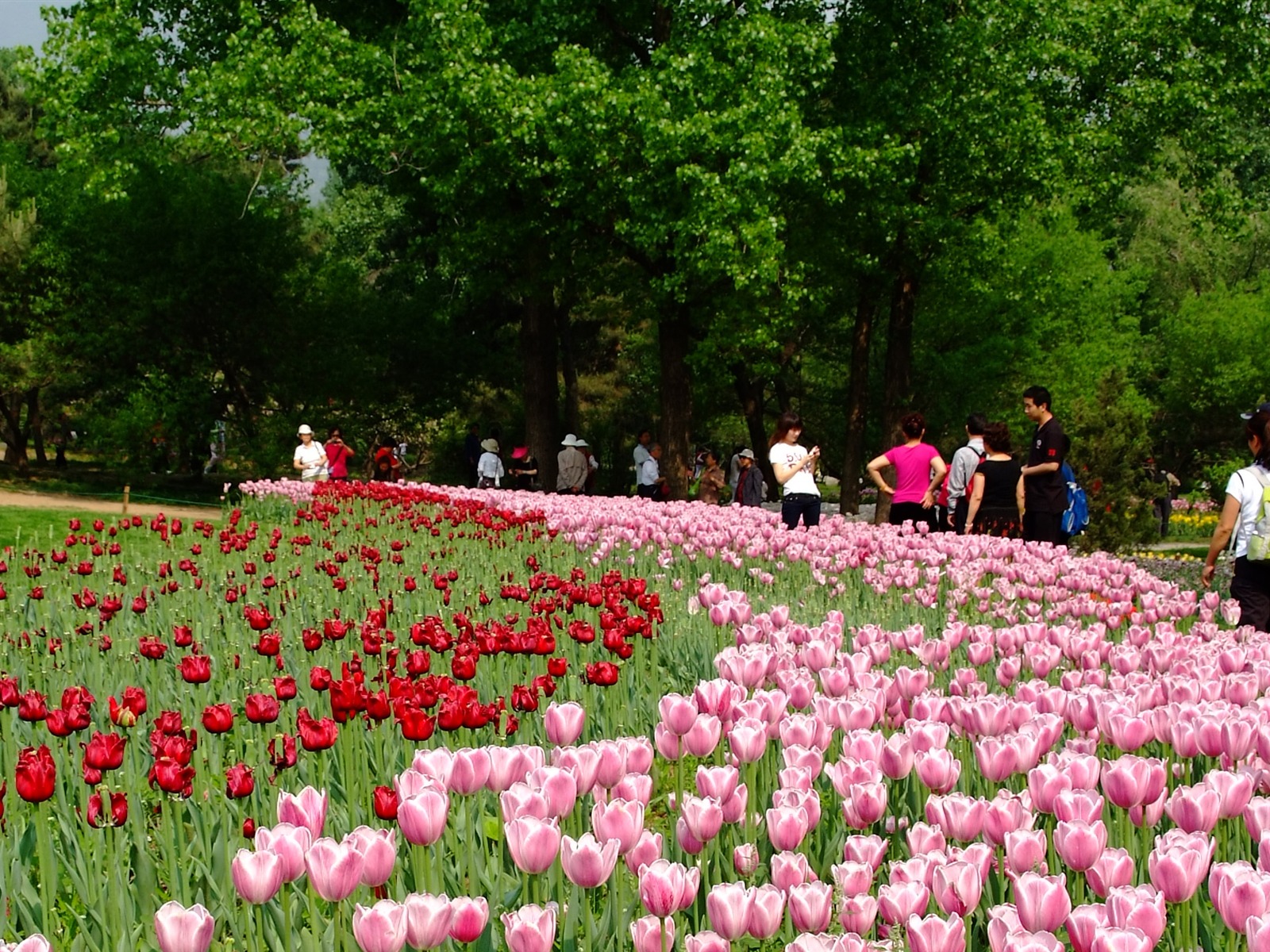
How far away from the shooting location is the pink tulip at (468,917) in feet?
7.92

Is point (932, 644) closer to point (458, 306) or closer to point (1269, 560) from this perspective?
point (1269, 560)

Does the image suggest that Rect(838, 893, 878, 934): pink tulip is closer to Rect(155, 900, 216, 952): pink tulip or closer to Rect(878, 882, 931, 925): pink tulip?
Rect(878, 882, 931, 925): pink tulip

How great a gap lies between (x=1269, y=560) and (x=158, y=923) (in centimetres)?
682

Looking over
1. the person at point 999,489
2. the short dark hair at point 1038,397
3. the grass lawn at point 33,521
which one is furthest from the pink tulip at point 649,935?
the grass lawn at point 33,521

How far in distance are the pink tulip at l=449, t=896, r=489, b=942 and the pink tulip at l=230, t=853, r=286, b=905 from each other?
435 mm

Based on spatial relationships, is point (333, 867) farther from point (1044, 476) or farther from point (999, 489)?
point (999, 489)

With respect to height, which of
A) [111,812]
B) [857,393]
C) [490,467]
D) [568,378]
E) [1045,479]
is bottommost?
[111,812]

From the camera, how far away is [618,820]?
2.80 meters

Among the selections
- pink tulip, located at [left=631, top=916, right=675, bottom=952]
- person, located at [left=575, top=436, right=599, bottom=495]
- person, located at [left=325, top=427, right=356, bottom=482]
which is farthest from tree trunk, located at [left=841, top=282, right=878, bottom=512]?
pink tulip, located at [left=631, top=916, right=675, bottom=952]

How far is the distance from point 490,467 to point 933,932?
76.5ft

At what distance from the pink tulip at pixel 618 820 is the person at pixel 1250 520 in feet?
18.9

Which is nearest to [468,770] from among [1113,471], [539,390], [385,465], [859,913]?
[859,913]

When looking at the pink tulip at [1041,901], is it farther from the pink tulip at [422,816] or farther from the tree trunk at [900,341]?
the tree trunk at [900,341]

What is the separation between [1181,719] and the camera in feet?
12.5
